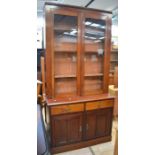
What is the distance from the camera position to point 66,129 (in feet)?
7.68

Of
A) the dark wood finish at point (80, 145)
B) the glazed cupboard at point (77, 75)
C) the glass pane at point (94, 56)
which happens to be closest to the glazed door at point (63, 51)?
the glazed cupboard at point (77, 75)

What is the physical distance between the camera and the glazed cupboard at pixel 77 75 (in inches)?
89.6

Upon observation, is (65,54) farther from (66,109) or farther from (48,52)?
(66,109)

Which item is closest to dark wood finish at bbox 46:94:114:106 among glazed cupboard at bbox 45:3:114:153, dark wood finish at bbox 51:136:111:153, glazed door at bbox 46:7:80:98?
glazed cupboard at bbox 45:3:114:153

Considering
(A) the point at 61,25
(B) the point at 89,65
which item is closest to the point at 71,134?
(B) the point at 89,65

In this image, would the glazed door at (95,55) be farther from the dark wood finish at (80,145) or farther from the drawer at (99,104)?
the dark wood finish at (80,145)

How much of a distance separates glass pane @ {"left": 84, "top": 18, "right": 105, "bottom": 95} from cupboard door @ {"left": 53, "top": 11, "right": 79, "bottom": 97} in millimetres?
211

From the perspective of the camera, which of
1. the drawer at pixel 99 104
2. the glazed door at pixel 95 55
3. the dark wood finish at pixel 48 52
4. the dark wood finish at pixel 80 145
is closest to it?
the dark wood finish at pixel 48 52

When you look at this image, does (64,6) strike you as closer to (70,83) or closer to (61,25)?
(61,25)

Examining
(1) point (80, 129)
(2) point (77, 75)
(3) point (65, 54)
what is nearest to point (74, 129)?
(1) point (80, 129)

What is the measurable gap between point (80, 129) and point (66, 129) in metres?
0.23

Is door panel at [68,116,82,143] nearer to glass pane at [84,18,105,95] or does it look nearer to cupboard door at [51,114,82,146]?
cupboard door at [51,114,82,146]

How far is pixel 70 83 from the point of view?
8.59 ft
